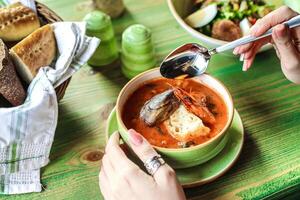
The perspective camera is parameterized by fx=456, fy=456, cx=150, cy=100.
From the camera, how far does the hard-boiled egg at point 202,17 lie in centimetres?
132

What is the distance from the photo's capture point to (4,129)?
97 cm

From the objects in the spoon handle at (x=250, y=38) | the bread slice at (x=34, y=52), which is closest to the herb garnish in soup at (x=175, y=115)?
the spoon handle at (x=250, y=38)

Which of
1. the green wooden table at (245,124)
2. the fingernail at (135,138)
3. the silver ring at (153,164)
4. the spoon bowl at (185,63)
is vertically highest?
the spoon bowl at (185,63)

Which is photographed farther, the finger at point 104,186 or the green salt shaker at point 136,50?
the green salt shaker at point 136,50

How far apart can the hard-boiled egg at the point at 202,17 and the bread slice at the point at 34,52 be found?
0.42 metres

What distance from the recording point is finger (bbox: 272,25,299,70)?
102 cm

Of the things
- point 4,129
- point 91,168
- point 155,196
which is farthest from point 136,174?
point 4,129

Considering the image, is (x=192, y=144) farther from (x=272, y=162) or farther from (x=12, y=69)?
(x=12, y=69)

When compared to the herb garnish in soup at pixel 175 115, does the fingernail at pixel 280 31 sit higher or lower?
higher

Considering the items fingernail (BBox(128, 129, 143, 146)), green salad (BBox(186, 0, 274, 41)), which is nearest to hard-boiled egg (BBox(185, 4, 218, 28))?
green salad (BBox(186, 0, 274, 41))

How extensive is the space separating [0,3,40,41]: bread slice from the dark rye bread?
114mm

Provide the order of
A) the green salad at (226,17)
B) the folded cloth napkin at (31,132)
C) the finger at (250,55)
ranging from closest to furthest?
the folded cloth napkin at (31,132)
the finger at (250,55)
the green salad at (226,17)

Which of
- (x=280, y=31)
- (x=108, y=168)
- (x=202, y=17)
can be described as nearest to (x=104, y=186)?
(x=108, y=168)

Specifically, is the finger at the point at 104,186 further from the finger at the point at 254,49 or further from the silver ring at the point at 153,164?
the finger at the point at 254,49
